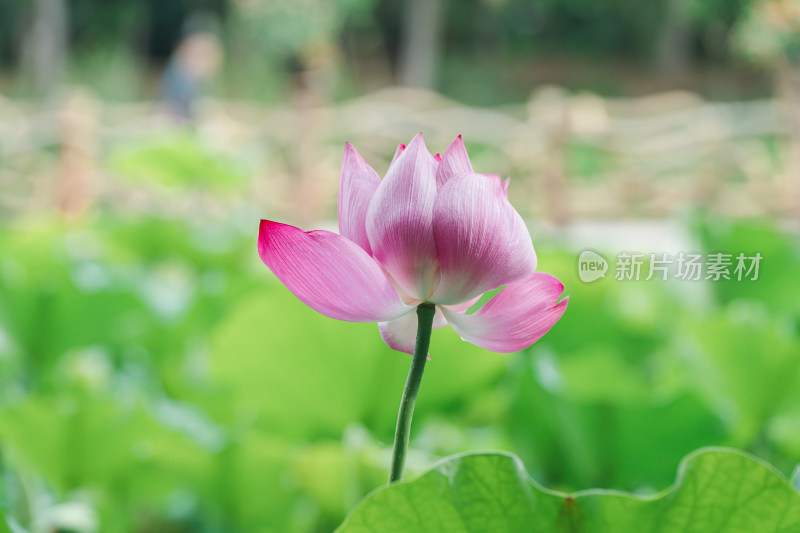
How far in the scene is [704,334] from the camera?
0.41 metres

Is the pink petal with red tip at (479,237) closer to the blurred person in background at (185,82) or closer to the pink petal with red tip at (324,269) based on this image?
the pink petal with red tip at (324,269)

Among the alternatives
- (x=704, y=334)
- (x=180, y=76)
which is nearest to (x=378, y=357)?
(x=704, y=334)

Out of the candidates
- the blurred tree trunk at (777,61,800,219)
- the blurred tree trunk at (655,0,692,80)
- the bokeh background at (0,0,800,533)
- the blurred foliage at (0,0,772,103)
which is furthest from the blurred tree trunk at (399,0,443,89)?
the bokeh background at (0,0,800,533)

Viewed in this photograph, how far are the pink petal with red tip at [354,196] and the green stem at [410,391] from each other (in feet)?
0.05

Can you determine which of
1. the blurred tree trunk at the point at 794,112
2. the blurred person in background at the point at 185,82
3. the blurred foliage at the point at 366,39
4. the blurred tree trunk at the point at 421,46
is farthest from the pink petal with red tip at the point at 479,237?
the blurred tree trunk at the point at 421,46

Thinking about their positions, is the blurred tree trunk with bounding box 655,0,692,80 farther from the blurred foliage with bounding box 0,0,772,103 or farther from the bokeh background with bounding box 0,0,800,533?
the bokeh background with bounding box 0,0,800,533

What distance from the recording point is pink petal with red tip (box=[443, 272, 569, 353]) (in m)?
0.11

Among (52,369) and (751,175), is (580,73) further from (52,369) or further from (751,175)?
(52,369)

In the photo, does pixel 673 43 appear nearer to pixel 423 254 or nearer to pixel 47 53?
pixel 47 53

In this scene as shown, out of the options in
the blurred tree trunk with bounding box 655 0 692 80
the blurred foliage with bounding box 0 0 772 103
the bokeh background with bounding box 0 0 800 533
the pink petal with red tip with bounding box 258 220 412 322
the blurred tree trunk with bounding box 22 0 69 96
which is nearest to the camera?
the pink petal with red tip with bounding box 258 220 412 322

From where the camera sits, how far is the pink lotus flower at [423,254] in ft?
0.34

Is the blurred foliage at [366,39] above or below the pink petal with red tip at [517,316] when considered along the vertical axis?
above

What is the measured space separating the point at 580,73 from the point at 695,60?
2.29m

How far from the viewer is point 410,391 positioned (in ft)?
0.35
